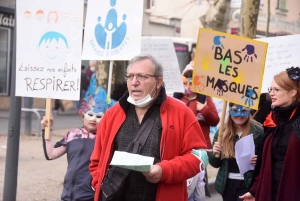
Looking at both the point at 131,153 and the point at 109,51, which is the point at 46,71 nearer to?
the point at 109,51

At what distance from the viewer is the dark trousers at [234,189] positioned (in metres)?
5.41

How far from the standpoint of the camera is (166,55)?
8.09 m

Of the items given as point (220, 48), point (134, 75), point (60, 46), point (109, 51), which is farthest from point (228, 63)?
point (134, 75)

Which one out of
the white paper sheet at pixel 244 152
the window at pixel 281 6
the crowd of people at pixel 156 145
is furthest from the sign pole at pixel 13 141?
the window at pixel 281 6

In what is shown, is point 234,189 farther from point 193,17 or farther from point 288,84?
point 193,17

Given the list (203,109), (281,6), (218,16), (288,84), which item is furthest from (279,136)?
(281,6)

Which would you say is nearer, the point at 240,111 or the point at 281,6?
the point at 240,111

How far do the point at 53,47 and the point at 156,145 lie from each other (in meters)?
2.16

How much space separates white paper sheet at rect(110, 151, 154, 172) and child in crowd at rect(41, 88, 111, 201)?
136cm

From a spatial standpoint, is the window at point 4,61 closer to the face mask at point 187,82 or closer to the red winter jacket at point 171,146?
the face mask at point 187,82

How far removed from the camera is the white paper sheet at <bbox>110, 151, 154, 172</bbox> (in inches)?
133

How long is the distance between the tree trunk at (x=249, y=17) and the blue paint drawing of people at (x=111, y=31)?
419 centimetres

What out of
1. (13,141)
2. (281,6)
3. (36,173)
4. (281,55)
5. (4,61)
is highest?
(281,6)

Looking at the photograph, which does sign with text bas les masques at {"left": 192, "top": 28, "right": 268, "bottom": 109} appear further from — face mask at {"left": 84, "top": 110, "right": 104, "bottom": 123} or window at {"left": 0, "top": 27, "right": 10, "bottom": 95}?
window at {"left": 0, "top": 27, "right": 10, "bottom": 95}
